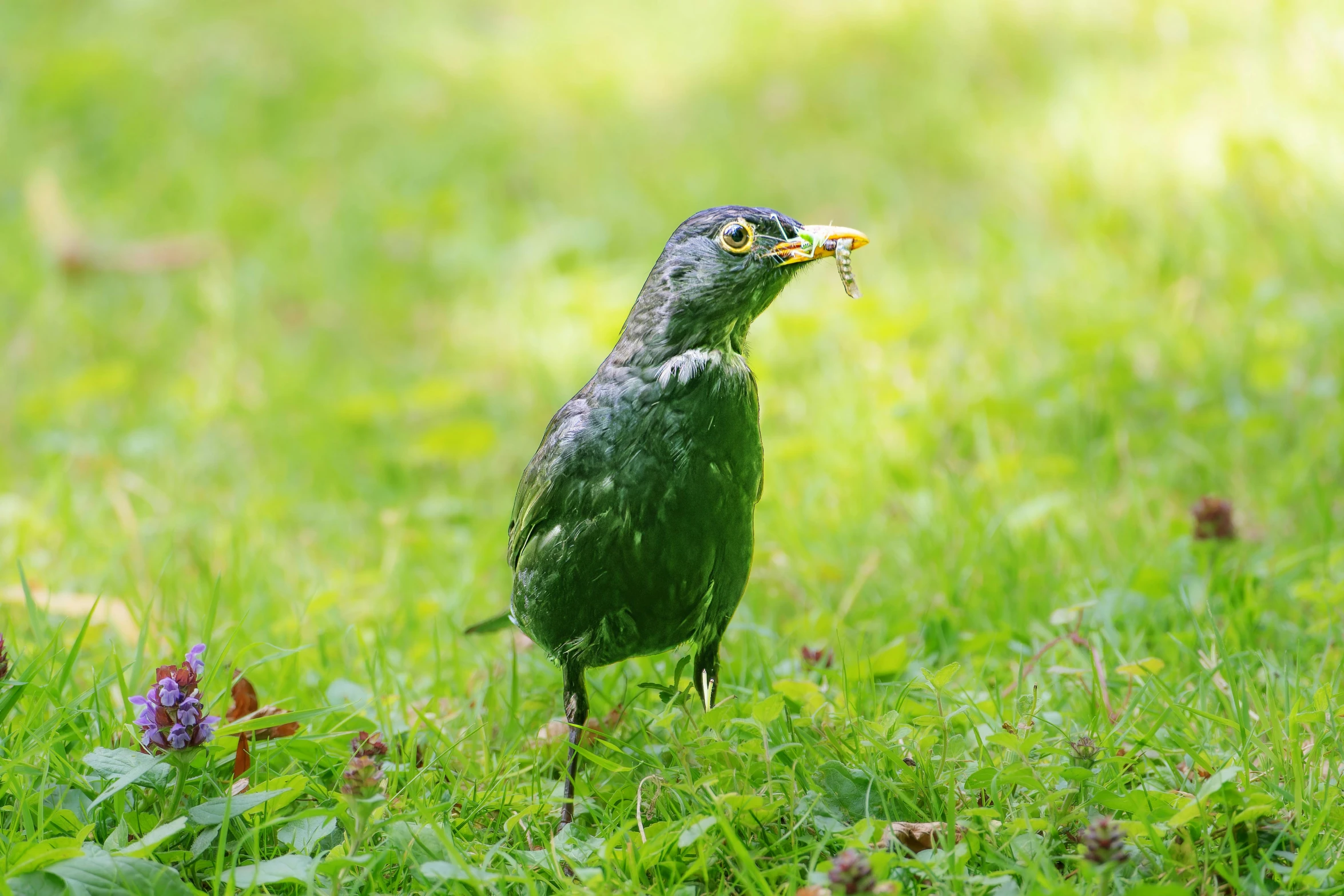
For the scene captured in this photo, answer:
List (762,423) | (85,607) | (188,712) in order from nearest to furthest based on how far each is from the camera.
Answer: (188,712) → (85,607) → (762,423)

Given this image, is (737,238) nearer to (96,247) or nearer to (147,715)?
(147,715)

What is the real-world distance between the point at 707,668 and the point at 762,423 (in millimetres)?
2436

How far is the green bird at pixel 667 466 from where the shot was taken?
2.42 m

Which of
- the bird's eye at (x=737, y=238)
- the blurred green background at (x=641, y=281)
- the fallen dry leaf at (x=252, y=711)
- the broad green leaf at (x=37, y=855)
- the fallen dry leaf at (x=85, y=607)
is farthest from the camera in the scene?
the blurred green background at (x=641, y=281)

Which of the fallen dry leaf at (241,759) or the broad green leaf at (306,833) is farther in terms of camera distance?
the fallen dry leaf at (241,759)

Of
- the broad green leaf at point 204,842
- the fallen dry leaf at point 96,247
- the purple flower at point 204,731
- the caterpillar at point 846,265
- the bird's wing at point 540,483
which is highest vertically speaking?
the fallen dry leaf at point 96,247

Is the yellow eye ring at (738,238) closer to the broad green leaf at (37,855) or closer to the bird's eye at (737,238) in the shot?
the bird's eye at (737,238)

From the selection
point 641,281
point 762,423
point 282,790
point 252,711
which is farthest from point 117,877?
point 641,281

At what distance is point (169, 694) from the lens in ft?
7.35

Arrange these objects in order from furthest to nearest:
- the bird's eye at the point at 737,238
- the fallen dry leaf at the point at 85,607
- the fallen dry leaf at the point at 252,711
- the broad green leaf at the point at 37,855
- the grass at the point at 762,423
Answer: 1. the fallen dry leaf at the point at 85,607
2. the fallen dry leaf at the point at 252,711
3. the bird's eye at the point at 737,238
4. the grass at the point at 762,423
5. the broad green leaf at the point at 37,855

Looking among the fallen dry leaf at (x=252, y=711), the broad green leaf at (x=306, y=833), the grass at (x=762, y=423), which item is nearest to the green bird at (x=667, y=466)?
the grass at (x=762, y=423)

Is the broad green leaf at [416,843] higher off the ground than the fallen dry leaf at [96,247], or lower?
lower

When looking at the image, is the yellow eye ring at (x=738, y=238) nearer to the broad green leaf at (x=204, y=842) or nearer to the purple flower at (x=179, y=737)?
the purple flower at (x=179, y=737)

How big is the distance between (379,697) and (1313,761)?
196 cm
